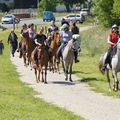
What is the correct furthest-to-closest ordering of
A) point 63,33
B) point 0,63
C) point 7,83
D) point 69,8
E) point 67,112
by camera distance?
point 69,8 < point 0,63 < point 63,33 < point 7,83 < point 67,112

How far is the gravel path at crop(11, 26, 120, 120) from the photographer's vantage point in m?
15.1

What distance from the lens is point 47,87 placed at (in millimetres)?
21188

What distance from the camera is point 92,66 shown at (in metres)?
29.8

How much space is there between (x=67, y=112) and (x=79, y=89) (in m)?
5.51

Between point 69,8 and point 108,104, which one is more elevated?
point 108,104

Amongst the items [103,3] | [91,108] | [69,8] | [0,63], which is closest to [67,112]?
[91,108]

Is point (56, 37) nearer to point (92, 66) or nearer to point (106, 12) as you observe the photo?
point (92, 66)

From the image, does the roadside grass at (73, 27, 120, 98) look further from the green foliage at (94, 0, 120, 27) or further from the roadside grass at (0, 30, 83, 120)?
the green foliage at (94, 0, 120, 27)

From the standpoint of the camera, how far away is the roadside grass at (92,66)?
21.2m

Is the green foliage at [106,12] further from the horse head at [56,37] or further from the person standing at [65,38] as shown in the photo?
the person standing at [65,38]

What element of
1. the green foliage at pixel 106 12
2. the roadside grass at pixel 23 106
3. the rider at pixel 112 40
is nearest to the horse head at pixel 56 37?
the roadside grass at pixel 23 106

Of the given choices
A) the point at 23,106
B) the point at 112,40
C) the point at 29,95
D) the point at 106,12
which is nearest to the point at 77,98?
the point at 29,95

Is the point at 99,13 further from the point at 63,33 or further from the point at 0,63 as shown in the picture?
the point at 63,33

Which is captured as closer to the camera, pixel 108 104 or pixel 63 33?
pixel 108 104
